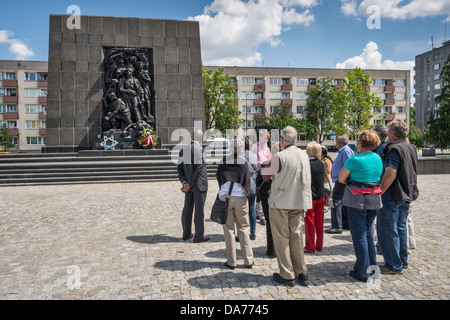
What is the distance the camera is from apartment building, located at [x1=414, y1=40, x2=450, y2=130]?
7619cm

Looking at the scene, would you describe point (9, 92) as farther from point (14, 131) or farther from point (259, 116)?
point (259, 116)

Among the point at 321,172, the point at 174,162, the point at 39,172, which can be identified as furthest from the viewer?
the point at 174,162

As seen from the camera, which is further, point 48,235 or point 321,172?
point 48,235

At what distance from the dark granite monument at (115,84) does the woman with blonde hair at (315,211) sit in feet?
51.1

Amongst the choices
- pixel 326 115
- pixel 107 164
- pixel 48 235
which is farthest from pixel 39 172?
pixel 326 115

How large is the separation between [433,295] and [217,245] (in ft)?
11.2

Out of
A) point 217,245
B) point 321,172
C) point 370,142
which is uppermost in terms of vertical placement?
point 370,142

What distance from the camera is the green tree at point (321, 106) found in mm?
61416

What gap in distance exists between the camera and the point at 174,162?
56.9ft

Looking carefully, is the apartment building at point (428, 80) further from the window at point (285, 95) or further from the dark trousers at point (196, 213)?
the dark trousers at point (196, 213)

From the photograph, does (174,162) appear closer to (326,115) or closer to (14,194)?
(14,194)

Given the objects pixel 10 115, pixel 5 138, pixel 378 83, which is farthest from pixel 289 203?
pixel 378 83

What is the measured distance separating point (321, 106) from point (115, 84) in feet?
158

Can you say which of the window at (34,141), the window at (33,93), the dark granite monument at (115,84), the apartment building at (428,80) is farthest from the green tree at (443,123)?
the window at (33,93)
